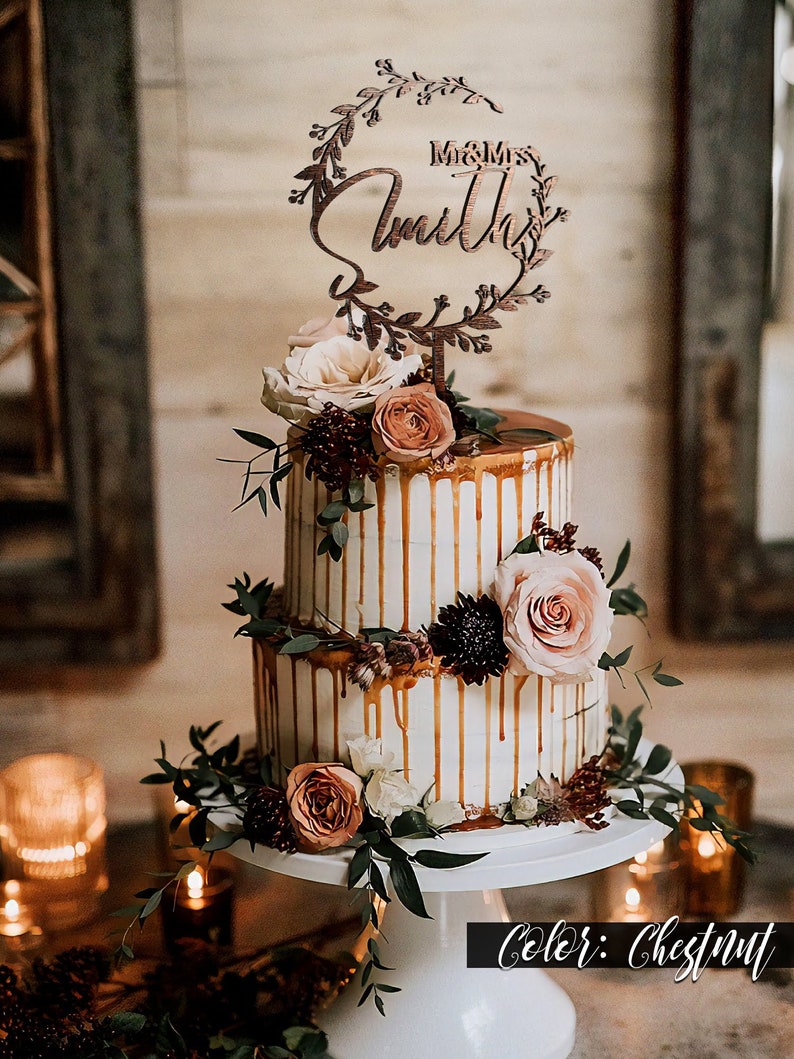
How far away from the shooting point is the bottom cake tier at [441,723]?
1102 millimetres

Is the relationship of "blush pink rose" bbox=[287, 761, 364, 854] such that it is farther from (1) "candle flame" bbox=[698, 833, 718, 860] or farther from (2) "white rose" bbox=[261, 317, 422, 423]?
(1) "candle flame" bbox=[698, 833, 718, 860]

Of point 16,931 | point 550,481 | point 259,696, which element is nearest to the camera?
point 550,481

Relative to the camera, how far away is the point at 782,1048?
1224 millimetres

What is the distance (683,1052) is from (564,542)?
0.62m

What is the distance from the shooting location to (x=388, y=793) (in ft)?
3.58

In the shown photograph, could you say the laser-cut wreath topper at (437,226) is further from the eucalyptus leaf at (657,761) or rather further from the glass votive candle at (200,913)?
the glass votive candle at (200,913)

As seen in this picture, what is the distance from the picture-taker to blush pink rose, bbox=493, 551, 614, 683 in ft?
3.43

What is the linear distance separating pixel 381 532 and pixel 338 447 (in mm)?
101

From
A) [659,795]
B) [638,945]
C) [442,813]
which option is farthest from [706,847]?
[442,813]

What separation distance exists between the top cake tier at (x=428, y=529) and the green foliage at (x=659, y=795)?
0.81 ft

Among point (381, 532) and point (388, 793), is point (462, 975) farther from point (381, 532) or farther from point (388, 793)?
point (381, 532)

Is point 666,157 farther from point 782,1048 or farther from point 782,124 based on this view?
point 782,1048

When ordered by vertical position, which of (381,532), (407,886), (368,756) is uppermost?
(381,532)

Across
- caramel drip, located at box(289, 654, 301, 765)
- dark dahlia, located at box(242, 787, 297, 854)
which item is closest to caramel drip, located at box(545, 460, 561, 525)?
caramel drip, located at box(289, 654, 301, 765)
